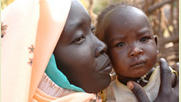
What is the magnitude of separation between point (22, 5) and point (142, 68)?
671 millimetres

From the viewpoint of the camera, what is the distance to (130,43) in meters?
1.62

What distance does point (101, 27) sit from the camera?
175 centimetres

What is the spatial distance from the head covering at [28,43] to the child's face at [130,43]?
1.02 ft

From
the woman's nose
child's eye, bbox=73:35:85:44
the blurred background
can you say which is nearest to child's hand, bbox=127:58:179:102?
the woman's nose

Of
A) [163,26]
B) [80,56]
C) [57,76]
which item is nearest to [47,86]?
[57,76]

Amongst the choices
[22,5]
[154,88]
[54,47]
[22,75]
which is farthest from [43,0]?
[154,88]

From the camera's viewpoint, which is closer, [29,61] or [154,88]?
[29,61]

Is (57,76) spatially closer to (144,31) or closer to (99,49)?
(99,49)

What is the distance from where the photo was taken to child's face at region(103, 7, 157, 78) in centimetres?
160

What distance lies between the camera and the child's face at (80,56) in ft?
4.59

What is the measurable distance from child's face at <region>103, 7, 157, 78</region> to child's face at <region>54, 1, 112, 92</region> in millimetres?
178

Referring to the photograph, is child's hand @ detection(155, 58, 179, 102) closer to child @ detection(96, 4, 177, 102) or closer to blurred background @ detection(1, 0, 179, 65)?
child @ detection(96, 4, 177, 102)

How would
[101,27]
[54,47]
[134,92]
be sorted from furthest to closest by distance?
[101,27] < [134,92] < [54,47]

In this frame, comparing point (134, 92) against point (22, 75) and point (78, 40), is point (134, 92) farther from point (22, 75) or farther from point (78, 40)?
point (22, 75)
